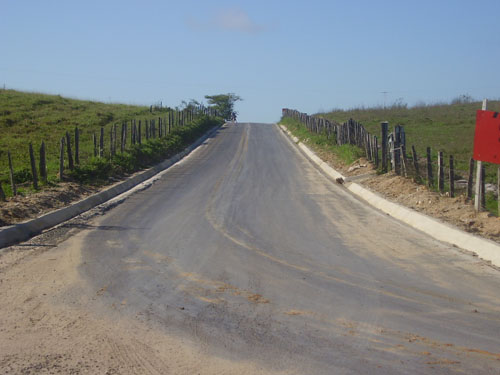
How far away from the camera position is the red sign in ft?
38.9

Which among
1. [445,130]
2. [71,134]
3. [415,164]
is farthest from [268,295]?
[445,130]

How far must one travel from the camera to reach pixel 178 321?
648 centimetres

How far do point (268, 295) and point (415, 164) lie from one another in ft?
39.2

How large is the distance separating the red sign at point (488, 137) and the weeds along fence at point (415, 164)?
0.45m

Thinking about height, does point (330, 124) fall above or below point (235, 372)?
above

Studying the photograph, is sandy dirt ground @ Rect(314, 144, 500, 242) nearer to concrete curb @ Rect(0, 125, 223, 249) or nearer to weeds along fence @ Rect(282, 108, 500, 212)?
weeds along fence @ Rect(282, 108, 500, 212)

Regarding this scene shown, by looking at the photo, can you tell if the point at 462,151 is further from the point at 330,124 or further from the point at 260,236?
the point at 260,236

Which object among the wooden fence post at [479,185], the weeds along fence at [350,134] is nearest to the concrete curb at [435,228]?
the wooden fence post at [479,185]

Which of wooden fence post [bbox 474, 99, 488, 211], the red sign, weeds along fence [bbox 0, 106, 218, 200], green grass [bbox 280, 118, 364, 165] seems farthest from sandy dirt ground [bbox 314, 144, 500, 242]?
weeds along fence [bbox 0, 106, 218, 200]

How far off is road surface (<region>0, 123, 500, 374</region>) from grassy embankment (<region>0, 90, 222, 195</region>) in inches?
237

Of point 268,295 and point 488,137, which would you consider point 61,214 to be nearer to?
point 268,295

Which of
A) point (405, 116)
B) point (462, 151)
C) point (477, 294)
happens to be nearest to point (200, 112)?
point (405, 116)

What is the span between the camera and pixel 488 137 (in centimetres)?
1203

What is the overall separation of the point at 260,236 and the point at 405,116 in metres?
44.9
